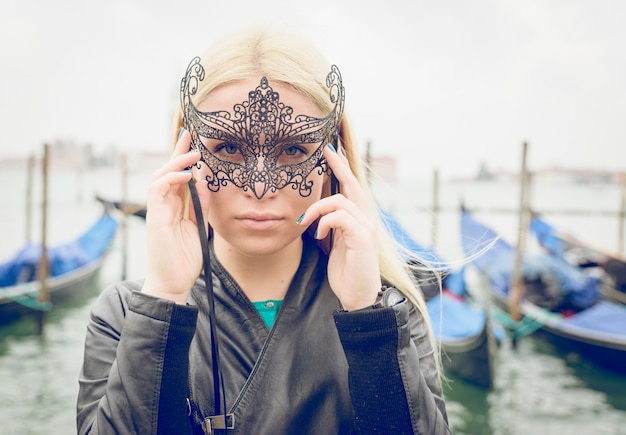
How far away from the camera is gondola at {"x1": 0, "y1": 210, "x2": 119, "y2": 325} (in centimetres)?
867

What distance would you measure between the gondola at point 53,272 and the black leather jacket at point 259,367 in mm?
8081

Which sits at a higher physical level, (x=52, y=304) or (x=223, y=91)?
(x=223, y=91)

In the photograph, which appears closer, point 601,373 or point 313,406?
point 313,406

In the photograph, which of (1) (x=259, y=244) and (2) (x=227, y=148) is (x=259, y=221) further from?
(2) (x=227, y=148)

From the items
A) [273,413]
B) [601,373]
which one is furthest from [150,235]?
[601,373]

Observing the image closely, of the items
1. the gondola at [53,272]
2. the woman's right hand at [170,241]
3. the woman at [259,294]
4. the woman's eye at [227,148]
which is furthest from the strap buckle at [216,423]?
the gondola at [53,272]

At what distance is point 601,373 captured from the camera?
7.01 m

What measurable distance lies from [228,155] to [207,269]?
0.93 feet

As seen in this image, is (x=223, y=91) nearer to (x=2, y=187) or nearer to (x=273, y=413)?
(x=273, y=413)

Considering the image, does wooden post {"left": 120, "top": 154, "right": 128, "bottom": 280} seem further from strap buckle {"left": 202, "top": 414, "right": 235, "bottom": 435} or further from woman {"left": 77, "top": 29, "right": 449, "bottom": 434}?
strap buckle {"left": 202, "top": 414, "right": 235, "bottom": 435}

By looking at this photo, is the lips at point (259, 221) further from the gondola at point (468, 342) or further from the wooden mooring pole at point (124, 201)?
the wooden mooring pole at point (124, 201)

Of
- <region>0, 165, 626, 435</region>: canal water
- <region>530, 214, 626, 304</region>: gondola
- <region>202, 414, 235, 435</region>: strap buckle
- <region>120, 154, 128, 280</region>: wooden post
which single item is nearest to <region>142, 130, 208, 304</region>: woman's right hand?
<region>202, 414, 235, 435</region>: strap buckle

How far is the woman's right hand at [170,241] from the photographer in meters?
1.15

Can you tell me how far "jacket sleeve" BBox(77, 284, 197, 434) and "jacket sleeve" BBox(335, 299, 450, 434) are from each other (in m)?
0.35
